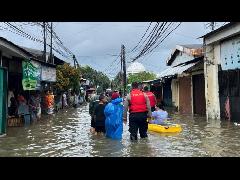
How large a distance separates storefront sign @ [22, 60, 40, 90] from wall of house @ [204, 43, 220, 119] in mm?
9277

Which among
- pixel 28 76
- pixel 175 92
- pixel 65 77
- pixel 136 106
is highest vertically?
pixel 65 77

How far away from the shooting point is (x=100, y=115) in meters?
13.5

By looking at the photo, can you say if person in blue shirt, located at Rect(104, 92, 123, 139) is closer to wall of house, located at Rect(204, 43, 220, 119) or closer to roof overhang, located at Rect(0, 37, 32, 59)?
roof overhang, located at Rect(0, 37, 32, 59)

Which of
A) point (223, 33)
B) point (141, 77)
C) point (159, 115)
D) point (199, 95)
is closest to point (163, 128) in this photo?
point (159, 115)

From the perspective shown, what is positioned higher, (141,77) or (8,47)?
(141,77)

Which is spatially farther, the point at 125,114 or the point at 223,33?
the point at 223,33

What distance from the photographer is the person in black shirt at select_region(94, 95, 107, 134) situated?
13.4 meters

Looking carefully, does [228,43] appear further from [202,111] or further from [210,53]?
[202,111]

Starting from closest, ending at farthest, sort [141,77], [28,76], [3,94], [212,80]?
[3,94] < [28,76] < [212,80] < [141,77]

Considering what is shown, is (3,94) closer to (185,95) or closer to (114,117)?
(114,117)

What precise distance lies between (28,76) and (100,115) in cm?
816

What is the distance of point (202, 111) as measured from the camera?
79.6ft
